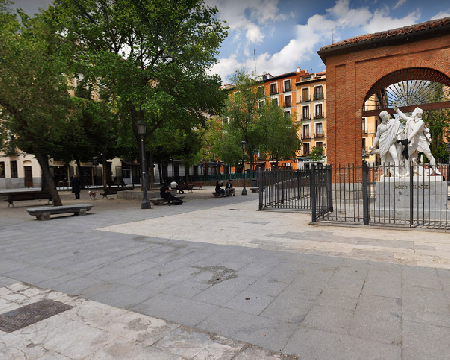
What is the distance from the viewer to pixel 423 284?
3838 mm

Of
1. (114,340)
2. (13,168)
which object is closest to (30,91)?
(114,340)

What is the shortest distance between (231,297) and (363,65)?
50.6ft

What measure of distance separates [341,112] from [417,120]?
266 inches

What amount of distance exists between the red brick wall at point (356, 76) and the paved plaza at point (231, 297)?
30.9 feet

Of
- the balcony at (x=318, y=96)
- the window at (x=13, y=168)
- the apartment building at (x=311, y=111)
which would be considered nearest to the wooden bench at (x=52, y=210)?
the window at (x=13, y=168)

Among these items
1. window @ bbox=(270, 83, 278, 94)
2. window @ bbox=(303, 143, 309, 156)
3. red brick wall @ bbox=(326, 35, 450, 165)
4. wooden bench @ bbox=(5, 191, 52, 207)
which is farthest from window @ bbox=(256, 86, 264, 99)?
wooden bench @ bbox=(5, 191, 52, 207)

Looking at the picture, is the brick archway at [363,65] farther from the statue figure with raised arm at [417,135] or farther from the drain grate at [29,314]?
the drain grate at [29,314]

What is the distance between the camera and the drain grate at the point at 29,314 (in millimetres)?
3166

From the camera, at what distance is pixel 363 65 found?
15102 mm

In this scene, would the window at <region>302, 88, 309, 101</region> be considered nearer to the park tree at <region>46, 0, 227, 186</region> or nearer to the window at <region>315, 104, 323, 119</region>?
the window at <region>315, 104, 323, 119</region>

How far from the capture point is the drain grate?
3.17 m

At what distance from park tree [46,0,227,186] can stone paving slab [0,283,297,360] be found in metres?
11.4

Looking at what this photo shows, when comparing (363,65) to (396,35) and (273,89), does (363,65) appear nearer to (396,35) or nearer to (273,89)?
(396,35)

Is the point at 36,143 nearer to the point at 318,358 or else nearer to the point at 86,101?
the point at 86,101
